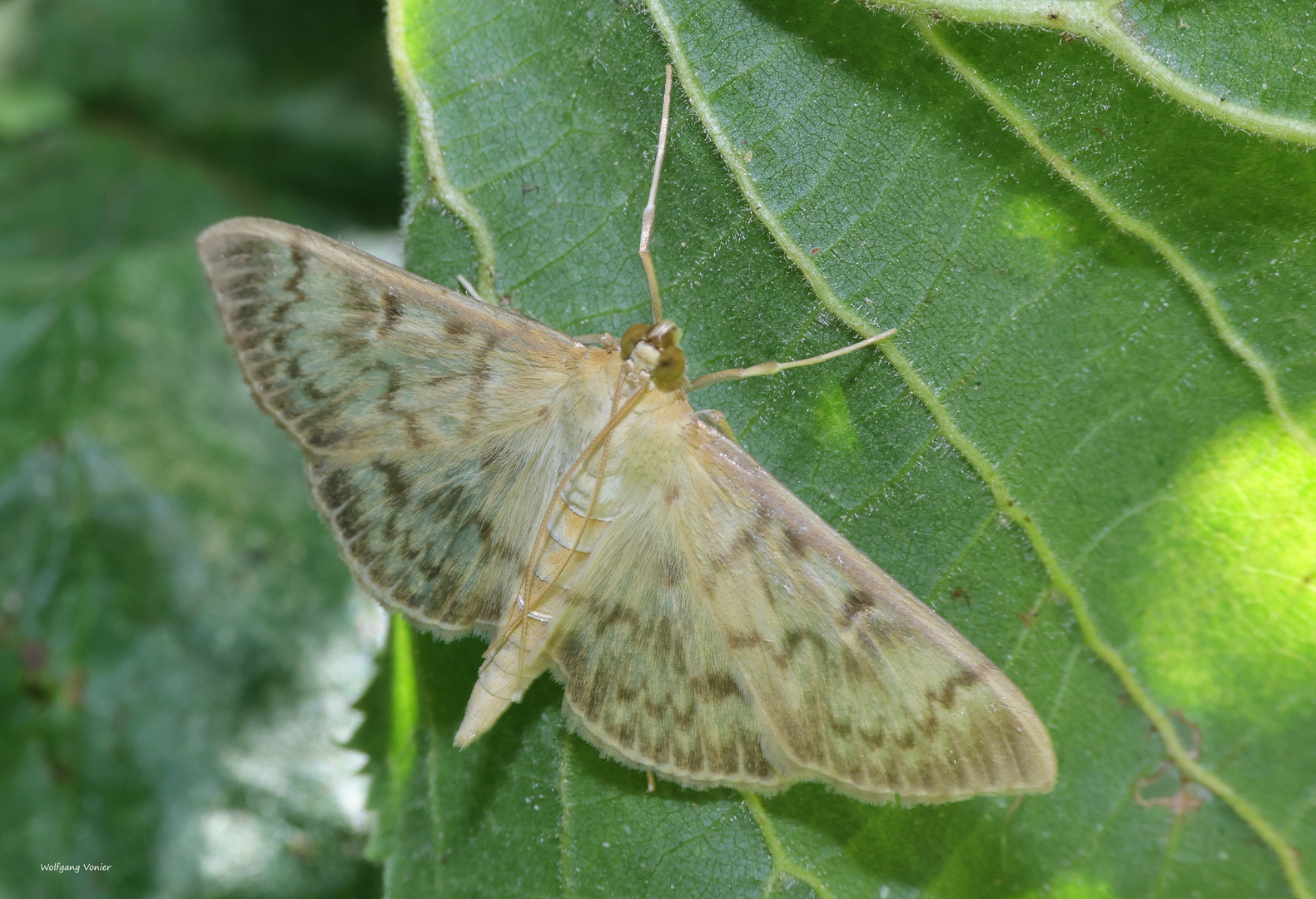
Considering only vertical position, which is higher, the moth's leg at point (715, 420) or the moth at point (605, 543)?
the moth's leg at point (715, 420)

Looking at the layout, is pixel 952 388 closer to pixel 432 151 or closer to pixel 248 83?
pixel 432 151

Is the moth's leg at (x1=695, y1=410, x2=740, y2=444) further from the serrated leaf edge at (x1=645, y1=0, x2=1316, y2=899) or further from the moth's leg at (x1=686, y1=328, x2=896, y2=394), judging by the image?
the serrated leaf edge at (x1=645, y1=0, x2=1316, y2=899)

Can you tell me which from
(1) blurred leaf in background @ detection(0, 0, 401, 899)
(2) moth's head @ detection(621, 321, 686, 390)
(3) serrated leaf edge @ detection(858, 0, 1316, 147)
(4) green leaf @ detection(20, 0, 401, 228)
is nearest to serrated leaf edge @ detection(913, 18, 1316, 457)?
(3) serrated leaf edge @ detection(858, 0, 1316, 147)

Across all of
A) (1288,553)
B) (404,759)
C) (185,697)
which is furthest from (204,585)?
(1288,553)

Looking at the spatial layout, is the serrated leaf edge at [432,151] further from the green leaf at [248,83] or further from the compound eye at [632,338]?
the green leaf at [248,83]

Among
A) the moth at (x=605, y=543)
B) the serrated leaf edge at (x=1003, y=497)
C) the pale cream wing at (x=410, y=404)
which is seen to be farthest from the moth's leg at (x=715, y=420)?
the serrated leaf edge at (x=1003, y=497)
